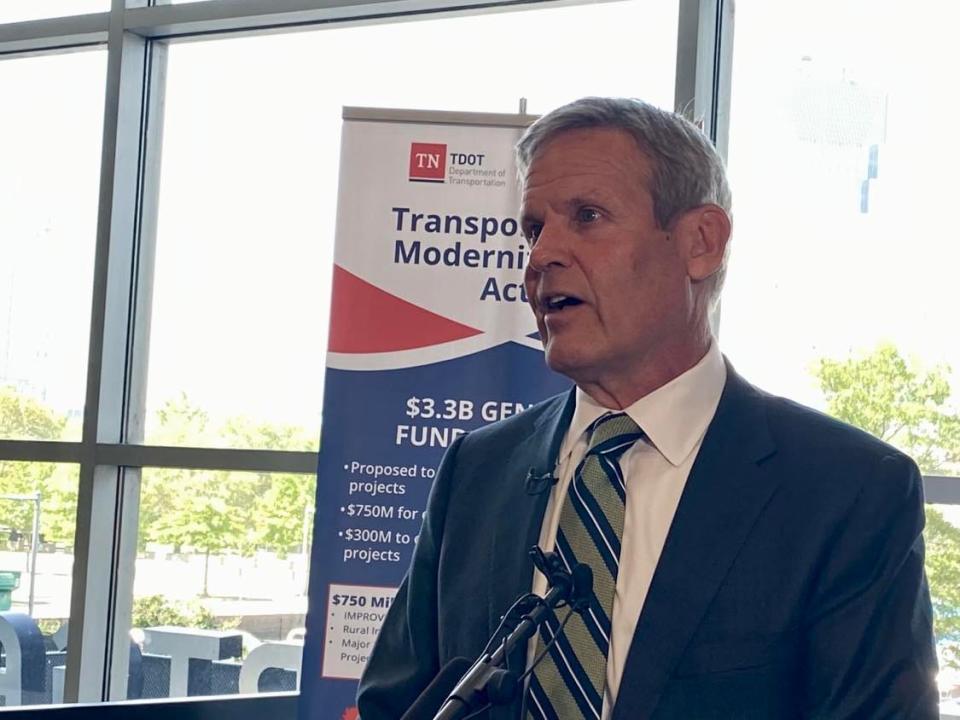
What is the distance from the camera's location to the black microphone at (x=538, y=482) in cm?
177

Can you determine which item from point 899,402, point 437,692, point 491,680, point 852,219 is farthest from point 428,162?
point 491,680

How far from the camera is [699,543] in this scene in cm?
162

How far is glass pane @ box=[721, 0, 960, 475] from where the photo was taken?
3.77 metres

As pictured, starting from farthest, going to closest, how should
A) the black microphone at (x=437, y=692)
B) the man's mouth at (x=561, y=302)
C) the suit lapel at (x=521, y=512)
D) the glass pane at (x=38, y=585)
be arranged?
the glass pane at (x=38, y=585)
the man's mouth at (x=561, y=302)
the suit lapel at (x=521, y=512)
the black microphone at (x=437, y=692)

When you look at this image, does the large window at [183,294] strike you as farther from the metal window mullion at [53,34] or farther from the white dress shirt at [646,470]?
the white dress shirt at [646,470]

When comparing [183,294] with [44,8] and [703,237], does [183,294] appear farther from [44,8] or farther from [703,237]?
[703,237]

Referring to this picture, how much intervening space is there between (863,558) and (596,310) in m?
0.53

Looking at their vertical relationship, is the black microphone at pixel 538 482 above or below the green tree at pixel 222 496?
above

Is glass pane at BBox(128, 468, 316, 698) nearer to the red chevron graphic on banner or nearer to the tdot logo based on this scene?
the red chevron graphic on banner

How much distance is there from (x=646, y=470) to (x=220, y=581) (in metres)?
3.38

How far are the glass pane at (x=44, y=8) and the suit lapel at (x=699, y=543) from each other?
167 inches

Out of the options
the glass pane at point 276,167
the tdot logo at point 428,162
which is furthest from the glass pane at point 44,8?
the tdot logo at point 428,162

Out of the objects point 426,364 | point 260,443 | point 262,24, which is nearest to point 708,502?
point 426,364

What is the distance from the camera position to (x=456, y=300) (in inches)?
141
